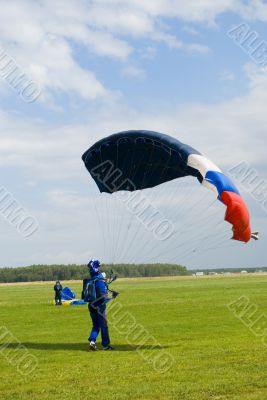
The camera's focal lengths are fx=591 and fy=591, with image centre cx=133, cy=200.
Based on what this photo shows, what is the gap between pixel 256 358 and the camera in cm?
1131

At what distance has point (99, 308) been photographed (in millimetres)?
14242

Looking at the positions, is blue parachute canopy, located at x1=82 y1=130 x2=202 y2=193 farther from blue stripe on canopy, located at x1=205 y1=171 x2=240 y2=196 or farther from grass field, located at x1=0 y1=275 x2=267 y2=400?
grass field, located at x1=0 y1=275 x2=267 y2=400

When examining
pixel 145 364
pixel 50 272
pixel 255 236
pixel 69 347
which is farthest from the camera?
pixel 50 272

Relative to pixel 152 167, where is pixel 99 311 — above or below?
below

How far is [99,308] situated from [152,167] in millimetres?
4090

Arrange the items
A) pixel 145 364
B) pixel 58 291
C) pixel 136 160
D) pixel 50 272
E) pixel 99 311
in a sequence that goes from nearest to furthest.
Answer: pixel 145 364 < pixel 99 311 < pixel 136 160 < pixel 58 291 < pixel 50 272

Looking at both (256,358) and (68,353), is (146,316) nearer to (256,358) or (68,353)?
(68,353)

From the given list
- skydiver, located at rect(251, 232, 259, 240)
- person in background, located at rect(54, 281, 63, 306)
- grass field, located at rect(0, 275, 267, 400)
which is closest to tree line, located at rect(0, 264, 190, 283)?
person in background, located at rect(54, 281, 63, 306)

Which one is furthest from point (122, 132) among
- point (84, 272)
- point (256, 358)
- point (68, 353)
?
point (84, 272)

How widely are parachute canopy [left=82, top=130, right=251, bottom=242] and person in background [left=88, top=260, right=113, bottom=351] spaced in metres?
3.07

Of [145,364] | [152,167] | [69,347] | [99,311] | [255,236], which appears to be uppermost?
[152,167]

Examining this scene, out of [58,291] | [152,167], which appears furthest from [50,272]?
[152,167]

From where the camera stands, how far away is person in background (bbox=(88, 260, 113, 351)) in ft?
45.9

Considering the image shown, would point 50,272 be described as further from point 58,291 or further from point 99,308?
point 99,308
